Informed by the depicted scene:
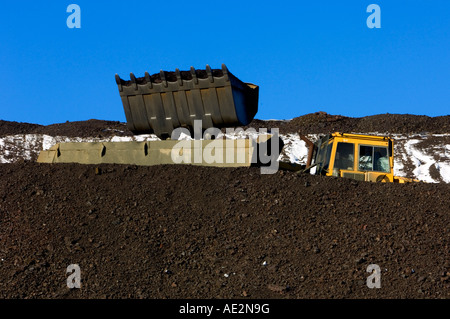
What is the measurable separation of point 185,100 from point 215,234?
3.64 m

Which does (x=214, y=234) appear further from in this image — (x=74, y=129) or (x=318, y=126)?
(x=74, y=129)

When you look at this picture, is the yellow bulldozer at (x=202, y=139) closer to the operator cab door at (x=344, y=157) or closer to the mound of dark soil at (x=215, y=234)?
the operator cab door at (x=344, y=157)

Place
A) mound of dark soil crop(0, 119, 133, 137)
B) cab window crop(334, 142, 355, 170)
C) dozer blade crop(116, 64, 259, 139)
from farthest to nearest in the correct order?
mound of dark soil crop(0, 119, 133, 137) → cab window crop(334, 142, 355, 170) → dozer blade crop(116, 64, 259, 139)

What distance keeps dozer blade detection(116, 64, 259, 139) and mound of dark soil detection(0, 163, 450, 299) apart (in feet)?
4.59

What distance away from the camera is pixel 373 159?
11633 millimetres

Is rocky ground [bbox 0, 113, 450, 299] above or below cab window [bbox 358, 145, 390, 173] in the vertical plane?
below

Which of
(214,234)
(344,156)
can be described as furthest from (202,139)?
(214,234)

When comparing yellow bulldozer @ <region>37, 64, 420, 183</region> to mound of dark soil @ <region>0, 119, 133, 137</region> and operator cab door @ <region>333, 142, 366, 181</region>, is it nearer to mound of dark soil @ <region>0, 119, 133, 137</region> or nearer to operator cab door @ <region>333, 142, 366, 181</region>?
operator cab door @ <region>333, 142, 366, 181</region>

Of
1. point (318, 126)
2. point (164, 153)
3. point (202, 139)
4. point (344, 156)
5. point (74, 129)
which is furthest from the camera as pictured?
point (74, 129)

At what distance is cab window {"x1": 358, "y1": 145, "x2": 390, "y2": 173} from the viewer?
11.6m

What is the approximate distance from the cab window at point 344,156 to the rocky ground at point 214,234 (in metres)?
1.44

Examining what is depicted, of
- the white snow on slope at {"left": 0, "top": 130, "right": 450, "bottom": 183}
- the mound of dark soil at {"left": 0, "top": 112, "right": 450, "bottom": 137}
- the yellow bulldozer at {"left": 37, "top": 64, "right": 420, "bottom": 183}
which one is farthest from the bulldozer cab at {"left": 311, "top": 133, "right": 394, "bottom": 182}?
the mound of dark soil at {"left": 0, "top": 112, "right": 450, "bottom": 137}

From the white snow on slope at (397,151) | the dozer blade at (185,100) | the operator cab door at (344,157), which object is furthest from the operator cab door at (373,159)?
the white snow on slope at (397,151)

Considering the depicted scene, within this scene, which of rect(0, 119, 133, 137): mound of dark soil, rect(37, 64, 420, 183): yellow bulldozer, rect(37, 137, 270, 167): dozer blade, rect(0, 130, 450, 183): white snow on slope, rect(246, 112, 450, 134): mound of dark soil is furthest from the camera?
rect(0, 119, 133, 137): mound of dark soil
